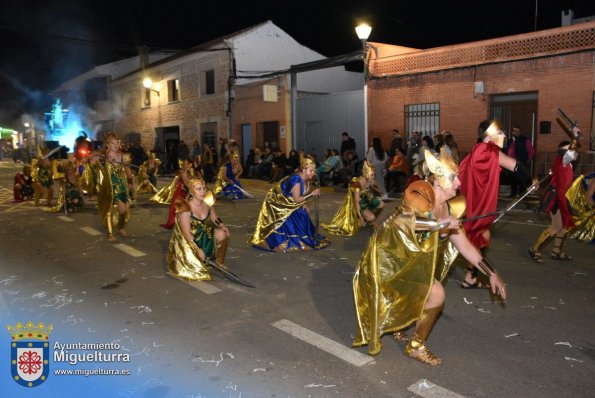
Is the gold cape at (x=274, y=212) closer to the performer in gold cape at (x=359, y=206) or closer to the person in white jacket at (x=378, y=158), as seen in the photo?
the performer in gold cape at (x=359, y=206)

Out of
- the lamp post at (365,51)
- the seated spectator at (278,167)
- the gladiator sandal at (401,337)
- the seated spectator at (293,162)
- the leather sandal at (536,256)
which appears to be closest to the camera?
the gladiator sandal at (401,337)

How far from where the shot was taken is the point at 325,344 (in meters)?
4.05

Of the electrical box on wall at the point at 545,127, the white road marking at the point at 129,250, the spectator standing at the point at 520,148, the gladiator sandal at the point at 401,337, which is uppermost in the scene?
the electrical box on wall at the point at 545,127

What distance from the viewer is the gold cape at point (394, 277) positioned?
3422mm

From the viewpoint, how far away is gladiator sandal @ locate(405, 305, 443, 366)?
3.67 m

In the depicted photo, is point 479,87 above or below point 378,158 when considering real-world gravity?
above

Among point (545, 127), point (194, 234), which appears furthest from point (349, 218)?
point (545, 127)

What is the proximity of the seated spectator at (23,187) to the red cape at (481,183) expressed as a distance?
13.2m

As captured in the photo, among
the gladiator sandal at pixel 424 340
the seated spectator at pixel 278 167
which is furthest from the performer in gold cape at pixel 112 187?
the seated spectator at pixel 278 167

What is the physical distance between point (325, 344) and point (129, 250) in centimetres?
459

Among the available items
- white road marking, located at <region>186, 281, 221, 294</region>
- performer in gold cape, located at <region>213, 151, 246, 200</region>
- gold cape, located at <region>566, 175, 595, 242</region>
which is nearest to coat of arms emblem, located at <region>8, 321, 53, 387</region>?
white road marking, located at <region>186, 281, 221, 294</region>

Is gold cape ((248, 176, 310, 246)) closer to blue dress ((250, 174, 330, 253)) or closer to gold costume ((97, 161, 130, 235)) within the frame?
blue dress ((250, 174, 330, 253))

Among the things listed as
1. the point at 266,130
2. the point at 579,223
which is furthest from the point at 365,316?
the point at 266,130

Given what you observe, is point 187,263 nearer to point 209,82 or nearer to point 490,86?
point 490,86
